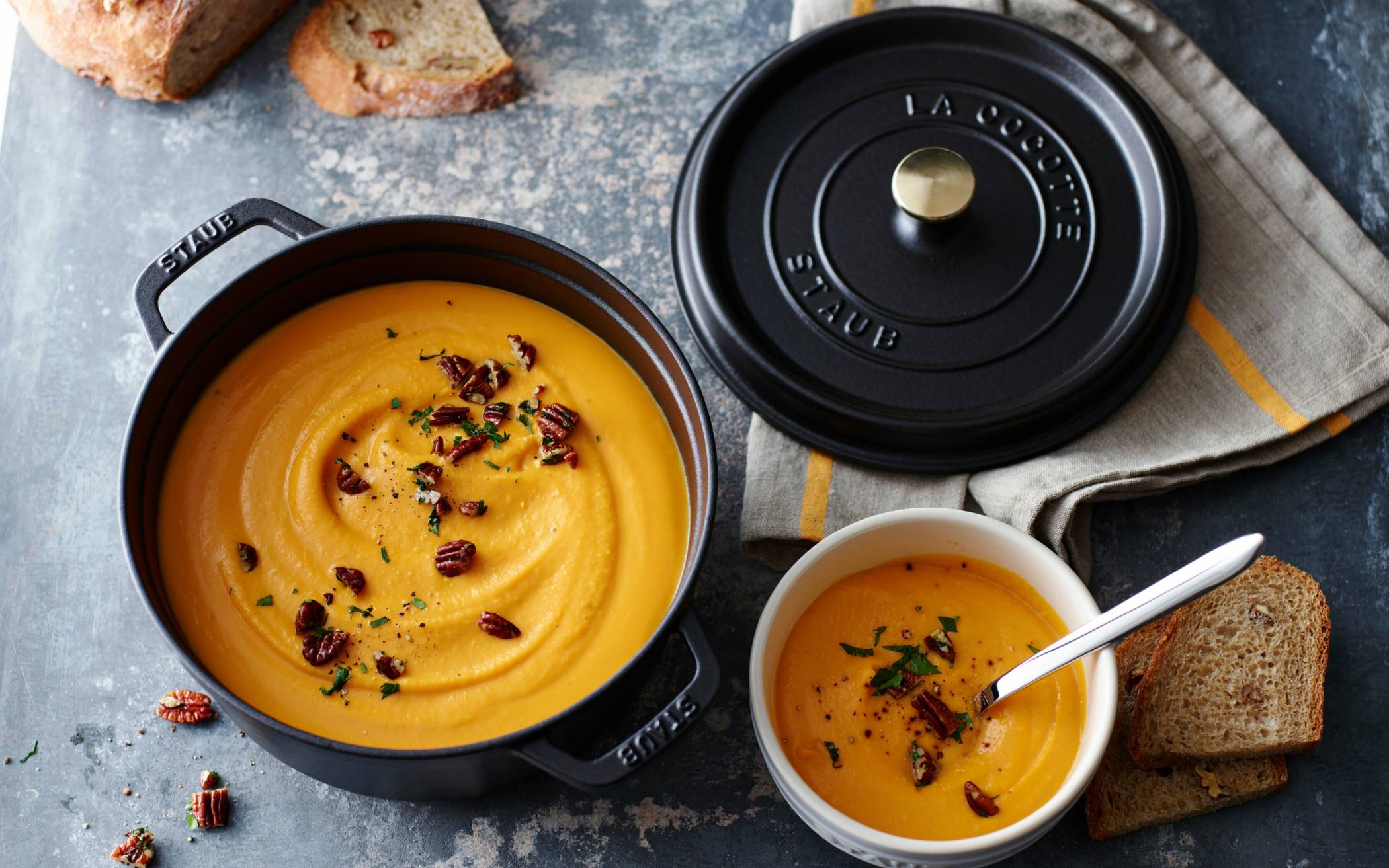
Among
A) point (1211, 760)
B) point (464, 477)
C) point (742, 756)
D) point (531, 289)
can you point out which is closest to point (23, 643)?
point (464, 477)

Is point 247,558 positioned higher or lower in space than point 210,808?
higher

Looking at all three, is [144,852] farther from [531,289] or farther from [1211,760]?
[1211,760]

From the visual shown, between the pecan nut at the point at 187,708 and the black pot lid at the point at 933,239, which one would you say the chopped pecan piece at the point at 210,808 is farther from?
the black pot lid at the point at 933,239

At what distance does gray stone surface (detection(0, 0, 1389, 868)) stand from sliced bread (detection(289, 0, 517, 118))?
0.17ft

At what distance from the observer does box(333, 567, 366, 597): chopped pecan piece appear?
6.47 ft

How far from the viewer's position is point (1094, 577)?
2357mm

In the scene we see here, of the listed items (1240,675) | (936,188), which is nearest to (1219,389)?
(1240,675)

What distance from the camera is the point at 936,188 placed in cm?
229

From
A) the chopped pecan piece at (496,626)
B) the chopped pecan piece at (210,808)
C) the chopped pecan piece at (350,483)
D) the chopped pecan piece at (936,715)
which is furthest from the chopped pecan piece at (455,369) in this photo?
the chopped pecan piece at (936,715)

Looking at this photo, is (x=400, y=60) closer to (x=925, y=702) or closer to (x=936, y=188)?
(x=936, y=188)

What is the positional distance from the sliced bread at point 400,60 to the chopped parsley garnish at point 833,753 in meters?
1.64

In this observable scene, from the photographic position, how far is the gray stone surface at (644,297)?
2.20 m

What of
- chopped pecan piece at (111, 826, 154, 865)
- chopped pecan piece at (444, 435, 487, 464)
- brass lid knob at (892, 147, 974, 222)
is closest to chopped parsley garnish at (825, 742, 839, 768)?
chopped pecan piece at (444, 435, 487, 464)

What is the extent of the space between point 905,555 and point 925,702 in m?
0.28
